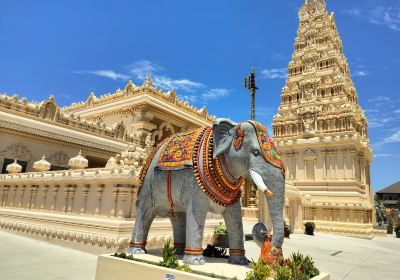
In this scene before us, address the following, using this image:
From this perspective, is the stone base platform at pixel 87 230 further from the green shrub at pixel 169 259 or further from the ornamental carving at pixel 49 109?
the ornamental carving at pixel 49 109

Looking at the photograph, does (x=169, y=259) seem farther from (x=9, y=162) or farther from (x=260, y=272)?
(x=9, y=162)

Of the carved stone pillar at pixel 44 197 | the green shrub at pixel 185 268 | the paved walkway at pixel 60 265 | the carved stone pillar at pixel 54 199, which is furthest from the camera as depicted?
the carved stone pillar at pixel 44 197

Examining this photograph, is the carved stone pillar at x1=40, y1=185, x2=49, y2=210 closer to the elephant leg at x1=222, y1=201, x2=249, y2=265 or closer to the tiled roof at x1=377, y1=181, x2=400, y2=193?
the elephant leg at x1=222, y1=201, x2=249, y2=265

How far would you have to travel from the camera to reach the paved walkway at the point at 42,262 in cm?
604

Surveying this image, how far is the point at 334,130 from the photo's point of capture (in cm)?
2948

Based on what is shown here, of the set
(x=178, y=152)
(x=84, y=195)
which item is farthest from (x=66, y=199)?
(x=178, y=152)

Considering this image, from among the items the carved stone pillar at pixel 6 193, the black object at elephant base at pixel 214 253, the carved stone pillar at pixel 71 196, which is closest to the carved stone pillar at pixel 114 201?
the carved stone pillar at pixel 71 196

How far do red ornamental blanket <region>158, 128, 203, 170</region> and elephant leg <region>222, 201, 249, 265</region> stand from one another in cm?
101

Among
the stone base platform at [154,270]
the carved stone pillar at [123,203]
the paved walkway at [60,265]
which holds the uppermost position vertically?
the carved stone pillar at [123,203]

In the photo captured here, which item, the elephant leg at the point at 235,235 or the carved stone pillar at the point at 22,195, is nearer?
the elephant leg at the point at 235,235

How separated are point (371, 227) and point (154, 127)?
18257 mm

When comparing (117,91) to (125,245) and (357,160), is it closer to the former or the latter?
(125,245)

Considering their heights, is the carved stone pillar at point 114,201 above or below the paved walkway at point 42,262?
above

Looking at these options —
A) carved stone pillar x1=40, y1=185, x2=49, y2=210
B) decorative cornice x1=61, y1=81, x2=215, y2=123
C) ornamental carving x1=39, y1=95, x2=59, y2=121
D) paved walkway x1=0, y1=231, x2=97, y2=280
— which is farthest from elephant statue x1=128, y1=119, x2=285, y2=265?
decorative cornice x1=61, y1=81, x2=215, y2=123
